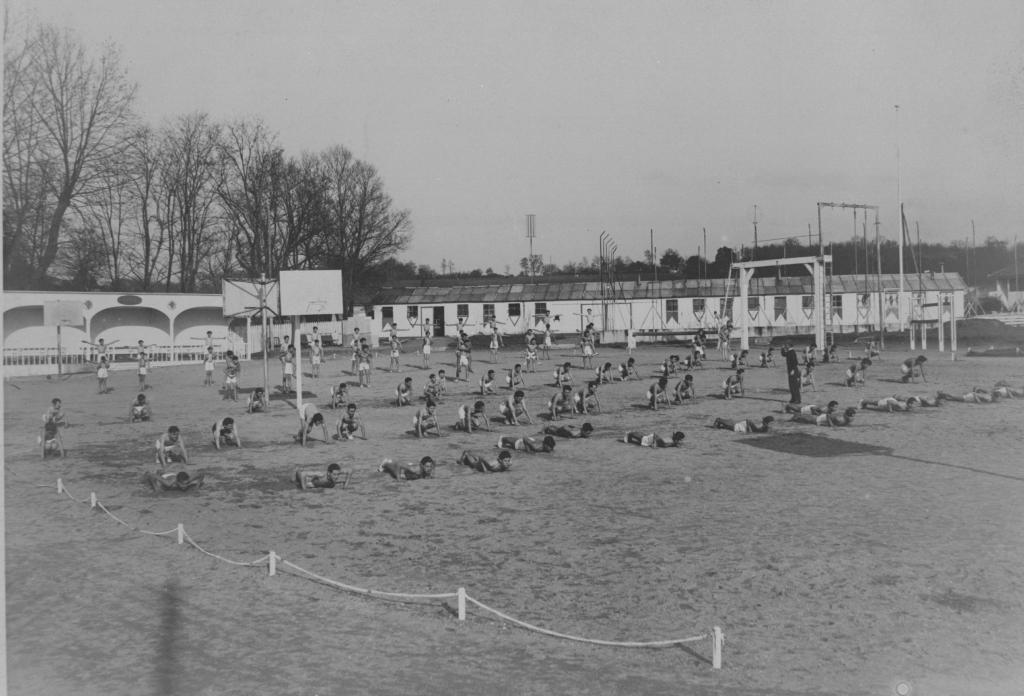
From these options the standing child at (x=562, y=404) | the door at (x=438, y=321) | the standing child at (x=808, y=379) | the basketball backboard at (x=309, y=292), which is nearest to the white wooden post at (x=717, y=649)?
the standing child at (x=562, y=404)

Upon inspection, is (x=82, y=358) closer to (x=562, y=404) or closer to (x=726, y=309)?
(x=562, y=404)

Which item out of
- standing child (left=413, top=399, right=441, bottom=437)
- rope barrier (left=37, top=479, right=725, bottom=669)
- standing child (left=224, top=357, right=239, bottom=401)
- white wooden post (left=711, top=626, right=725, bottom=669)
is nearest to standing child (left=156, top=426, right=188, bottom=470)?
rope barrier (left=37, top=479, right=725, bottom=669)

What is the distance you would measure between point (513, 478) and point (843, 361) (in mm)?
26169

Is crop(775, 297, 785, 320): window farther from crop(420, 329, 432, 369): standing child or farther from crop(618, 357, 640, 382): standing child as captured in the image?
crop(420, 329, 432, 369): standing child

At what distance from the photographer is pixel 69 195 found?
39938 millimetres

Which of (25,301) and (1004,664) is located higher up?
(25,301)

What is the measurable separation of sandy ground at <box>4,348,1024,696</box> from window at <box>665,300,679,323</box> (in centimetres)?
3974

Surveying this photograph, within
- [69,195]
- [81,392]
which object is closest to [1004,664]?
[81,392]

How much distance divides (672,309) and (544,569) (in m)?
50.7

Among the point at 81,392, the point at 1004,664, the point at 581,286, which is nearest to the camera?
the point at 1004,664

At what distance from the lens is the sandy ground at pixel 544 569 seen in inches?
287

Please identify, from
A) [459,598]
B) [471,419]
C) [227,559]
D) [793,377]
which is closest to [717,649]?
[459,598]

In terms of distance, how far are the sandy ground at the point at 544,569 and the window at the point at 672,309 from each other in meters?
39.7

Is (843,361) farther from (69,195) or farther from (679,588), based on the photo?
(69,195)
